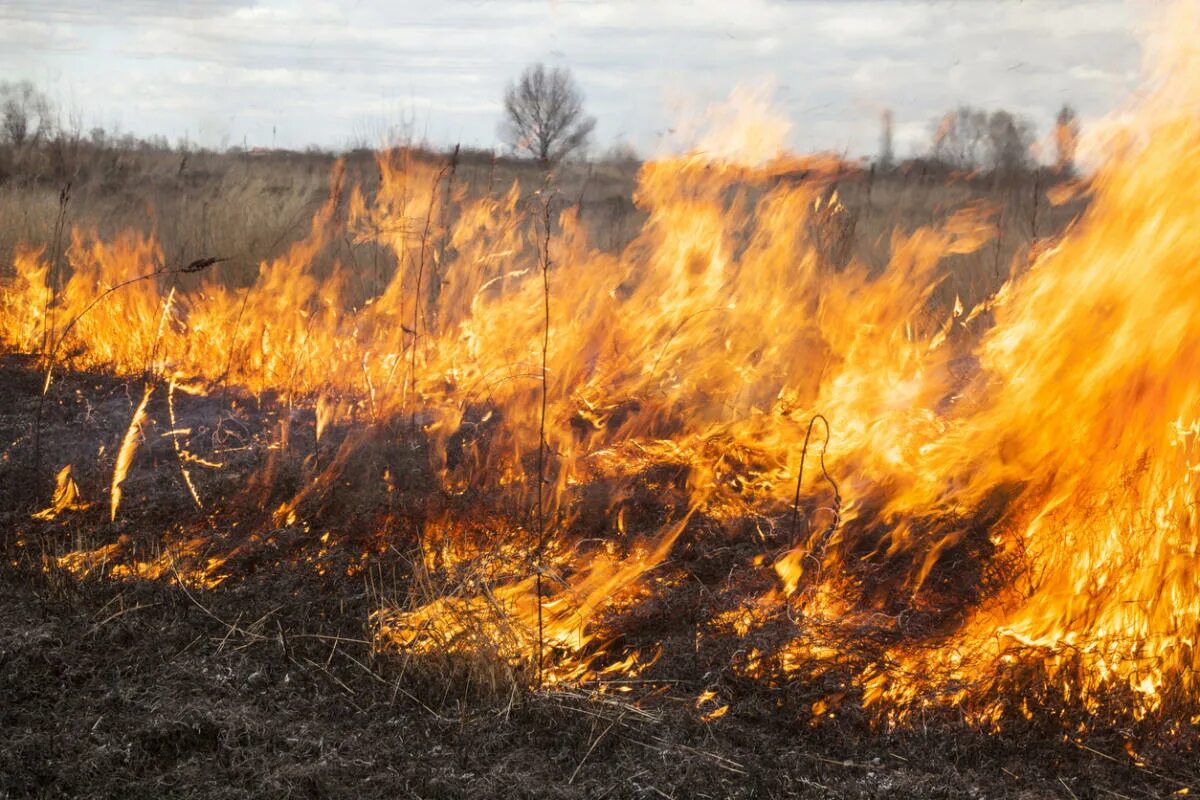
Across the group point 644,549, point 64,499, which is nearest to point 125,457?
point 64,499

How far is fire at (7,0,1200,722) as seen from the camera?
142 inches

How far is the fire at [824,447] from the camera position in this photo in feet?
11.8

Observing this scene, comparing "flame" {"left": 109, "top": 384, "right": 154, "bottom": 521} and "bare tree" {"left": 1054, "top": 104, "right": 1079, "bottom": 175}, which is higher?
"bare tree" {"left": 1054, "top": 104, "right": 1079, "bottom": 175}

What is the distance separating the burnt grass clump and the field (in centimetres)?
1

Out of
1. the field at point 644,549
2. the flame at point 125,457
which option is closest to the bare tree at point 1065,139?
the field at point 644,549

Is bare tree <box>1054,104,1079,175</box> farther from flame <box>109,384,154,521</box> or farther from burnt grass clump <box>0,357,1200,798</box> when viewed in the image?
flame <box>109,384,154,521</box>

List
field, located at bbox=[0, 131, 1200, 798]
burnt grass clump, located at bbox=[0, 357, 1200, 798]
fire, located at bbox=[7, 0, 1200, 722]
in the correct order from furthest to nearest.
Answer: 1. fire, located at bbox=[7, 0, 1200, 722]
2. field, located at bbox=[0, 131, 1200, 798]
3. burnt grass clump, located at bbox=[0, 357, 1200, 798]

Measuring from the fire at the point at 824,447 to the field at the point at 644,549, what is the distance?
19 mm

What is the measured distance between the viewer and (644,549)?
14.4 feet

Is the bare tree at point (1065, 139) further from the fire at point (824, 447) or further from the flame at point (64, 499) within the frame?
the flame at point (64, 499)

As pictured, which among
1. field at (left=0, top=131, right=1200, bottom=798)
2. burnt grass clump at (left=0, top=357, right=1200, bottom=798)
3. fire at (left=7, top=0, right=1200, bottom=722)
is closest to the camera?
burnt grass clump at (left=0, top=357, right=1200, bottom=798)

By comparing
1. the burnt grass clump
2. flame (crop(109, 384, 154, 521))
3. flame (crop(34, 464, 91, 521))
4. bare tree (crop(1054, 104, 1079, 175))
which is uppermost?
bare tree (crop(1054, 104, 1079, 175))

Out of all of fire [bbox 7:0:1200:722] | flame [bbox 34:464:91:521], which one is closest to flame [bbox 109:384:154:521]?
fire [bbox 7:0:1200:722]

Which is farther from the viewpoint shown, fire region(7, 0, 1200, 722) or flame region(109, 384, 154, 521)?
flame region(109, 384, 154, 521)
